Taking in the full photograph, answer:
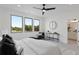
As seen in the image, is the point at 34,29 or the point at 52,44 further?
the point at 52,44

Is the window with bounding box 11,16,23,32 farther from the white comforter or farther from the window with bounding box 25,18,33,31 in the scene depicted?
the white comforter

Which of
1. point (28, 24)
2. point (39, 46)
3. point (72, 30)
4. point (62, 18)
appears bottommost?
point (39, 46)

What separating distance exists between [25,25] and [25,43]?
1.43 ft

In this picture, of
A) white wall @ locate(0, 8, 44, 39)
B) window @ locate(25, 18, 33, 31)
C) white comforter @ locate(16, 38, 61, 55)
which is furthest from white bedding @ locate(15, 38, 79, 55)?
window @ locate(25, 18, 33, 31)

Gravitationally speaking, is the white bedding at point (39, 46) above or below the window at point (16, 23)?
below

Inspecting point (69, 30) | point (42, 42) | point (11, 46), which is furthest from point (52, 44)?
point (11, 46)

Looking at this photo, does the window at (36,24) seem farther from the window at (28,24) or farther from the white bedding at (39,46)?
the white bedding at (39,46)

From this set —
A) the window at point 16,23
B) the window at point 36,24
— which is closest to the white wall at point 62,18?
the window at point 36,24

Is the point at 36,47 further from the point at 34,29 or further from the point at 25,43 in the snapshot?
the point at 34,29

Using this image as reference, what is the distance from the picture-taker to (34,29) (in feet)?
6.47

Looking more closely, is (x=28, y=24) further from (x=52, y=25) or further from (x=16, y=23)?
(x=52, y=25)

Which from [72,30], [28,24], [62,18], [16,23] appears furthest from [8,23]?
[72,30]

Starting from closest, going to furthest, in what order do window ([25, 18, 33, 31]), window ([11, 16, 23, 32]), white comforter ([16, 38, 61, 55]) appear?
window ([11, 16, 23, 32]), window ([25, 18, 33, 31]), white comforter ([16, 38, 61, 55])

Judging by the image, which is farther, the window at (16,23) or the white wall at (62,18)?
the white wall at (62,18)
